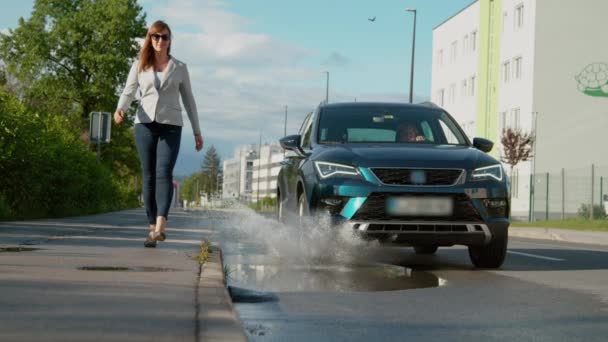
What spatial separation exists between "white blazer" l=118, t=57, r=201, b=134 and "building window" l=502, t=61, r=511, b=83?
45.0 metres

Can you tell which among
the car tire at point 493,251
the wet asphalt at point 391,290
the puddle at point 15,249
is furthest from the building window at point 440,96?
the puddle at point 15,249

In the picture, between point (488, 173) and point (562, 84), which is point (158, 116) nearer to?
point (488, 173)

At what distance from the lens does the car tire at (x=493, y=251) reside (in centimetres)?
883

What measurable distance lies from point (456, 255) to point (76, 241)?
4.65 metres

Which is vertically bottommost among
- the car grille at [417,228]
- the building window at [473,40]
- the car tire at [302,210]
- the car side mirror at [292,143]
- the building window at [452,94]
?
the car grille at [417,228]

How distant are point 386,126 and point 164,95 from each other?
2.53 metres

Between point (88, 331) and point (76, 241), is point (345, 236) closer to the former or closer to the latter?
point (76, 241)

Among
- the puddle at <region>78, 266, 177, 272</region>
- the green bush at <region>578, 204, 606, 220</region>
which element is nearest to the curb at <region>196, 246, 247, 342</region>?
the puddle at <region>78, 266, 177, 272</region>

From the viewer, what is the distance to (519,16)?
51219mm

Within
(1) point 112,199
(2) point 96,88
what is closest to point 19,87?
(2) point 96,88

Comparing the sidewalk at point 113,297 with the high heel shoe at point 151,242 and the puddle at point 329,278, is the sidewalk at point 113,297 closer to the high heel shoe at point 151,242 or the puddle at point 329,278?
the puddle at point 329,278

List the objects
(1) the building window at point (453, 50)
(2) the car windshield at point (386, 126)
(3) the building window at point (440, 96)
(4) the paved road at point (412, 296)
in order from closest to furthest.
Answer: (4) the paved road at point (412, 296) → (2) the car windshield at point (386, 126) → (1) the building window at point (453, 50) → (3) the building window at point (440, 96)

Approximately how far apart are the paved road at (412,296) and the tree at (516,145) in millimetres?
33514

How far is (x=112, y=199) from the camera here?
3306 cm
